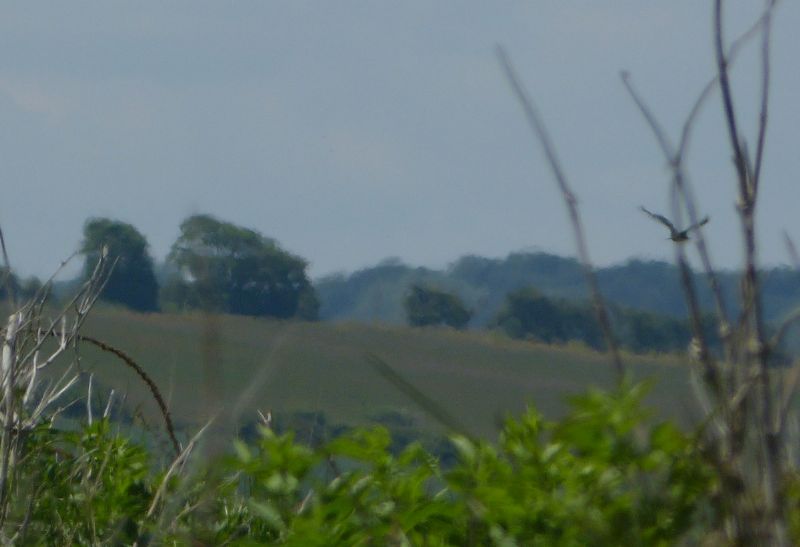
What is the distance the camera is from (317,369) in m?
6.05

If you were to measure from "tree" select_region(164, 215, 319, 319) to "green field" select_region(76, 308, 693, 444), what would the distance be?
49 mm

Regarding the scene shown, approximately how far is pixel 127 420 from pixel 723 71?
341 centimetres

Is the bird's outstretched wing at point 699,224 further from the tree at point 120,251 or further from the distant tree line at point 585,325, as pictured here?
the tree at point 120,251

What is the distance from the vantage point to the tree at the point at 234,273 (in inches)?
71.1

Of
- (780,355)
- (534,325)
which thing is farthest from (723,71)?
(534,325)

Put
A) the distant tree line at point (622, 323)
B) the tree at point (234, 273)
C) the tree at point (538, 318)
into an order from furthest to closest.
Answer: the tree at point (538, 318), the distant tree line at point (622, 323), the tree at point (234, 273)

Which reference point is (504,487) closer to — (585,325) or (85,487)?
(85,487)

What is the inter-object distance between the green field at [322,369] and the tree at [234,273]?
0.05 metres

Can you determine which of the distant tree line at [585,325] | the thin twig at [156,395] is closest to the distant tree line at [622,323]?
the distant tree line at [585,325]

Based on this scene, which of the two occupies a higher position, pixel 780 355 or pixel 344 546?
pixel 780 355

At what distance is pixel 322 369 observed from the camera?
593cm

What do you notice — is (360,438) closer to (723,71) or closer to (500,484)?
(500,484)

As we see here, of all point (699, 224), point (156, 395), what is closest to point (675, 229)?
point (699, 224)

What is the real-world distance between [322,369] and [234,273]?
9.83 feet
